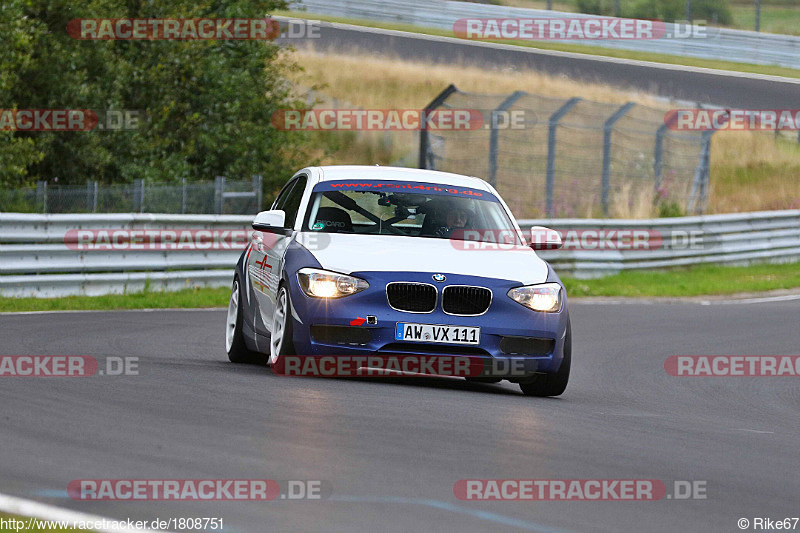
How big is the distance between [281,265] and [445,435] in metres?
2.96

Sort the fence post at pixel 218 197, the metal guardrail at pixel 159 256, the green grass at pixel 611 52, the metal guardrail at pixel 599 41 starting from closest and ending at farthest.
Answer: the metal guardrail at pixel 159 256, the fence post at pixel 218 197, the green grass at pixel 611 52, the metal guardrail at pixel 599 41

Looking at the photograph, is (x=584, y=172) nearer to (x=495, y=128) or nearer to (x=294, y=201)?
(x=495, y=128)

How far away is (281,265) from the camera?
9.62 meters

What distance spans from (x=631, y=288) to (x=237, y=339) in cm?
1209

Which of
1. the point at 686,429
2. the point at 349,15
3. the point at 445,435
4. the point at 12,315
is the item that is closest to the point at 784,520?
the point at 445,435

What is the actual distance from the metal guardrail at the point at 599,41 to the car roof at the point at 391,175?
3170 centimetres

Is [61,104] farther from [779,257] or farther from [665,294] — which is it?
[779,257]

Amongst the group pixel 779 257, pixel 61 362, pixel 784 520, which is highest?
pixel 784 520

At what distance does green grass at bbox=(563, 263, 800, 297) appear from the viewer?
21641mm

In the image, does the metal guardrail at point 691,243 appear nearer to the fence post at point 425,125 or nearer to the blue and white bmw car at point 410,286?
the fence post at point 425,125

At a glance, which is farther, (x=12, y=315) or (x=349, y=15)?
(x=349, y=15)

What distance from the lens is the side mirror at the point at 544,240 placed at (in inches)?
399

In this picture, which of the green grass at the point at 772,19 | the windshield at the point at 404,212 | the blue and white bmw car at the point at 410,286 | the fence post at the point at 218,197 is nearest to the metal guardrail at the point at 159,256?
the fence post at the point at 218,197

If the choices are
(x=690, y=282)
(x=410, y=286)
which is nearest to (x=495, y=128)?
(x=690, y=282)
